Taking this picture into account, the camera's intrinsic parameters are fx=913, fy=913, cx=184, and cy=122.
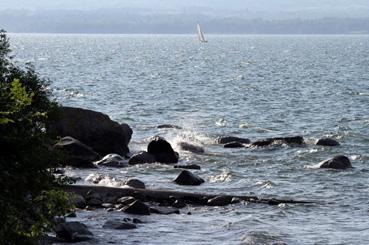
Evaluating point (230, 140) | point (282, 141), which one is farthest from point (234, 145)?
point (282, 141)

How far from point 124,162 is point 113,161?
1041mm

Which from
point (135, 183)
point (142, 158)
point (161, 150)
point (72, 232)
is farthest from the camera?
point (161, 150)

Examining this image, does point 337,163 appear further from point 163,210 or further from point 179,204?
point 163,210

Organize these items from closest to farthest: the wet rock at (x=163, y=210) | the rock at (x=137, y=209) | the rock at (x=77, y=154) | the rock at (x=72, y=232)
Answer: the rock at (x=72, y=232) < the rock at (x=137, y=209) < the wet rock at (x=163, y=210) < the rock at (x=77, y=154)

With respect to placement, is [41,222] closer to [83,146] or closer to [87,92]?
[83,146]

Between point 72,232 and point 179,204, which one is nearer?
point 72,232

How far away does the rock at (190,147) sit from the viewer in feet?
155

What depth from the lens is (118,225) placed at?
2848 centimetres

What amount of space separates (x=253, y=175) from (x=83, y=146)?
7.89m

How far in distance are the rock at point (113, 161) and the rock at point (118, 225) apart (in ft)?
42.4

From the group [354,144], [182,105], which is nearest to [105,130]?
[354,144]

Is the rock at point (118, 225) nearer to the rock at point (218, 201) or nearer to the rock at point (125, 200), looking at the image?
the rock at point (125, 200)

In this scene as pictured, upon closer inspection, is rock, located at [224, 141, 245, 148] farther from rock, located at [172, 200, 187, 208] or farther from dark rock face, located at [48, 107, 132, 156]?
rock, located at [172, 200, 187, 208]

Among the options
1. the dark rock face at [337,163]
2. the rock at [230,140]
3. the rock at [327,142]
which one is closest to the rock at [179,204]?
the dark rock face at [337,163]
